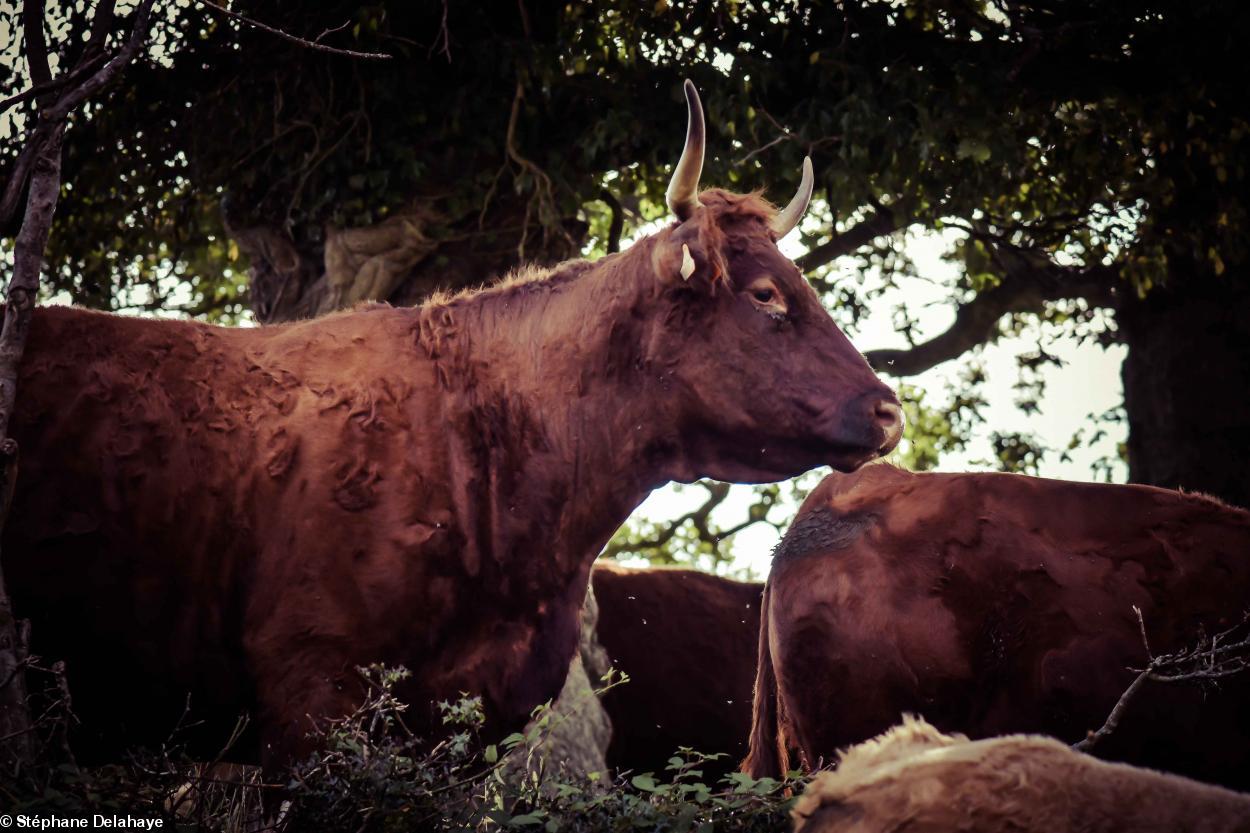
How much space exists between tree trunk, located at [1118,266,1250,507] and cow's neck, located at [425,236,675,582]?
773 centimetres

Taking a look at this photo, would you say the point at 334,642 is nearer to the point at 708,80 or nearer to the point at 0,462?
the point at 0,462

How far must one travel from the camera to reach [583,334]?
5117mm

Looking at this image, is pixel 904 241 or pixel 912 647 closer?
pixel 912 647

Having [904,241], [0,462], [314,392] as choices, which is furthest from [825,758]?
[904,241]

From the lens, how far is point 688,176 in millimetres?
5234

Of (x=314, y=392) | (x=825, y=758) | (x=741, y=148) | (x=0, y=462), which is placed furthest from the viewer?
(x=741, y=148)

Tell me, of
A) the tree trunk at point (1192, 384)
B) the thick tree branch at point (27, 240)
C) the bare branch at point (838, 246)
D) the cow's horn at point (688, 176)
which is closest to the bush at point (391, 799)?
the thick tree branch at point (27, 240)

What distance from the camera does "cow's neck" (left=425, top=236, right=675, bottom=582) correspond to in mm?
4863

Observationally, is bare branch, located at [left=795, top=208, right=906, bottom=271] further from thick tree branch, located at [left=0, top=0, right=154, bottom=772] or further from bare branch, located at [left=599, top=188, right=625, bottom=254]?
thick tree branch, located at [left=0, top=0, right=154, bottom=772]

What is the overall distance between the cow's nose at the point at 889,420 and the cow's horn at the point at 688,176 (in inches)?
42.3

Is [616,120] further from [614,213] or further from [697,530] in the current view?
[697,530]

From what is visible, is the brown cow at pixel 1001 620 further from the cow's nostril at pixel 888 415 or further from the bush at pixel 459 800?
the bush at pixel 459 800

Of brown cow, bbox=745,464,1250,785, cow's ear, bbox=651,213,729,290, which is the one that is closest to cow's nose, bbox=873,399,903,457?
cow's ear, bbox=651,213,729,290

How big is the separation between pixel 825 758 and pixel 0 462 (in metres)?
3.45
